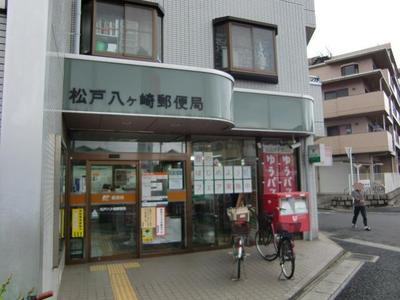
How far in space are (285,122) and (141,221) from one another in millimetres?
4605

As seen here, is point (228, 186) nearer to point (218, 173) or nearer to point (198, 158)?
point (218, 173)

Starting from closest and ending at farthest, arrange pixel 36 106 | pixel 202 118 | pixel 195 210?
pixel 36 106 → pixel 202 118 → pixel 195 210

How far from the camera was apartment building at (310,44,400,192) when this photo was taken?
92.2ft

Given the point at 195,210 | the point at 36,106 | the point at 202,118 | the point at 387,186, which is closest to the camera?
the point at 36,106

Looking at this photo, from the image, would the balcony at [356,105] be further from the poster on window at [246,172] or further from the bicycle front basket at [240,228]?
the bicycle front basket at [240,228]

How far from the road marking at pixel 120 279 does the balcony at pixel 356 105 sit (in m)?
26.3

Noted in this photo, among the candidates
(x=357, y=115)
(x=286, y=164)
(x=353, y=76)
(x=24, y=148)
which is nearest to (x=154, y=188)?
(x=286, y=164)

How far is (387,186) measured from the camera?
2620cm

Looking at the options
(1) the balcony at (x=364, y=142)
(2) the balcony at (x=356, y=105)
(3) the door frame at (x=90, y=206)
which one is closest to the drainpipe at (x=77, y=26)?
(3) the door frame at (x=90, y=206)

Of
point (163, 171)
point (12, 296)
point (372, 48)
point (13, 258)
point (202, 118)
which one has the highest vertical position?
point (372, 48)

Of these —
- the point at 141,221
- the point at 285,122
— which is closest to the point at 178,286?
the point at 141,221

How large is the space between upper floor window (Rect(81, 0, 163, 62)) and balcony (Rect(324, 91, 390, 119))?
2500 cm

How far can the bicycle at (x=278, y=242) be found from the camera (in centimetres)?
677

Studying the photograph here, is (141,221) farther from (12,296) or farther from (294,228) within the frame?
(12,296)
